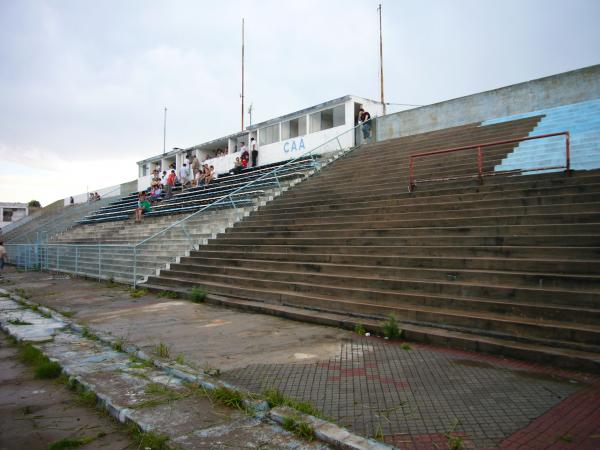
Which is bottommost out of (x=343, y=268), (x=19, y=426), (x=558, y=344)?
(x=19, y=426)

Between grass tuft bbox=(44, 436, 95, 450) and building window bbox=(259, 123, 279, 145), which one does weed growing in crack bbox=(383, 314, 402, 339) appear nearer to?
grass tuft bbox=(44, 436, 95, 450)

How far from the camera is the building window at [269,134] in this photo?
Result: 22.5 meters

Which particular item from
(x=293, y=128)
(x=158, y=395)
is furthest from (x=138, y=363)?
(x=293, y=128)

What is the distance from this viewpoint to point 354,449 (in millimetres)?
2832

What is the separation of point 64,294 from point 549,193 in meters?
12.6

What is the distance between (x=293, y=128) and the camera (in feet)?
70.5

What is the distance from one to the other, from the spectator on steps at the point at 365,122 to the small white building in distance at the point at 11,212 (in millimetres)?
45255

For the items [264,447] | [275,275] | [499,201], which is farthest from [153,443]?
[499,201]

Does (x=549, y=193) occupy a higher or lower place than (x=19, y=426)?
higher

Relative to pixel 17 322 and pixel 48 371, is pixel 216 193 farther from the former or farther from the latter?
pixel 48 371

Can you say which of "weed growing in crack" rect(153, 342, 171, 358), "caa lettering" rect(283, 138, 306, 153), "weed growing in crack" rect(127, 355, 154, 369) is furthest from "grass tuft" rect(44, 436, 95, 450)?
"caa lettering" rect(283, 138, 306, 153)

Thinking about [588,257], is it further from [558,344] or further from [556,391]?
[556,391]

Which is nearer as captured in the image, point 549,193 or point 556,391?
point 556,391

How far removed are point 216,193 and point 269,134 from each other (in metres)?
6.02
